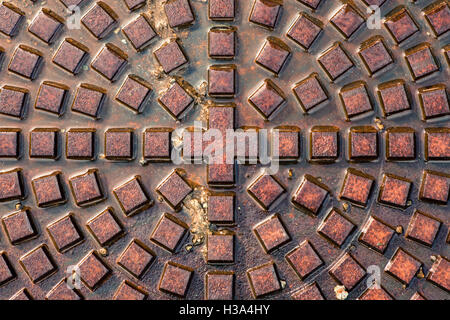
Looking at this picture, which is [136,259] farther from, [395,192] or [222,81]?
[395,192]

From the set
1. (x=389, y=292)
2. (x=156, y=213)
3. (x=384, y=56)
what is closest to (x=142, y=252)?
(x=156, y=213)

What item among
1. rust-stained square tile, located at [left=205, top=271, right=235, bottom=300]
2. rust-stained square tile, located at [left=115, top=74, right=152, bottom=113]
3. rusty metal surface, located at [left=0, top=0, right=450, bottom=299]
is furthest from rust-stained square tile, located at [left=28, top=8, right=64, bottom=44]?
rust-stained square tile, located at [left=205, top=271, right=235, bottom=300]

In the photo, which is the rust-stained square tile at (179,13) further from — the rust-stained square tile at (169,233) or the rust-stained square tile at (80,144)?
the rust-stained square tile at (169,233)

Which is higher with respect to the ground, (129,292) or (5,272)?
(5,272)

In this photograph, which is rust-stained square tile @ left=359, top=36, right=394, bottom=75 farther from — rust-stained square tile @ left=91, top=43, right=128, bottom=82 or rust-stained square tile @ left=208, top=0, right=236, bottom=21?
rust-stained square tile @ left=91, top=43, right=128, bottom=82

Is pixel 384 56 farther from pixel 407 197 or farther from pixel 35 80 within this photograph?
pixel 35 80

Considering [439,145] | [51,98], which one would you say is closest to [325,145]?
[439,145]
